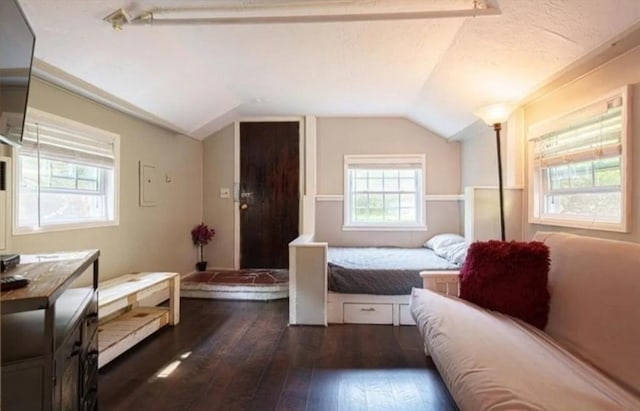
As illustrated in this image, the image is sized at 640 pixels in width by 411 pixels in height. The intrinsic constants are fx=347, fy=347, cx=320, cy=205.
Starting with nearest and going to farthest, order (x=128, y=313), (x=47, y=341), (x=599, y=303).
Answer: (x=47, y=341) < (x=599, y=303) < (x=128, y=313)

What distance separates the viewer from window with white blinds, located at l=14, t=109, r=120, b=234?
2.32 m

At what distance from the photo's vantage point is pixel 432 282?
2.62m

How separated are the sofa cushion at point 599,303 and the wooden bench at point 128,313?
8.79 feet

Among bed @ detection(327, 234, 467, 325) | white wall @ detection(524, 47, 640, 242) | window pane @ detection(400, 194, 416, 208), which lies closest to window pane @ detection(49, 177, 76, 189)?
bed @ detection(327, 234, 467, 325)

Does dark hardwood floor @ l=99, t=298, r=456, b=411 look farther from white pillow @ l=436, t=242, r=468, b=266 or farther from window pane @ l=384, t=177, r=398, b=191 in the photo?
window pane @ l=384, t=177, r=398, b=191

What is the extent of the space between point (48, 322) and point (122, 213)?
2521 mm

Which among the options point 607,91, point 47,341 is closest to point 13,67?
point 47,341

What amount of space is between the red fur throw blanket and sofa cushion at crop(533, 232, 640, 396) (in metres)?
0.06

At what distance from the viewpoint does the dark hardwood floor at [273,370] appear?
198cm

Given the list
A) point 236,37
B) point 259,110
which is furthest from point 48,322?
point 259,110

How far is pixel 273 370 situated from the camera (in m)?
2.35

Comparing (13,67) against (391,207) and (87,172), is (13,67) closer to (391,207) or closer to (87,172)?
→ (87,172)

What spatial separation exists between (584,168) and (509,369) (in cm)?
165

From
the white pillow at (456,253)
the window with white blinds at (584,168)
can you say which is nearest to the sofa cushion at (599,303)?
the window with white blinds at (584,168)
